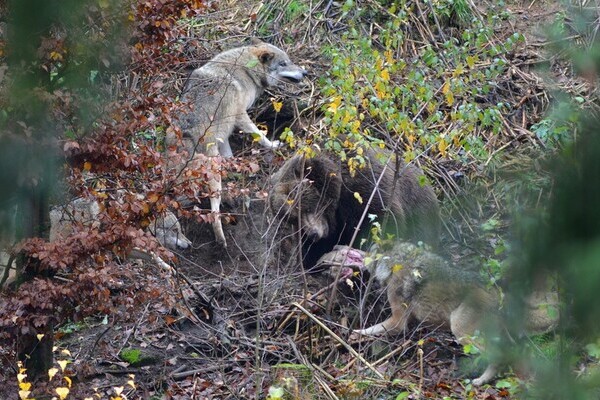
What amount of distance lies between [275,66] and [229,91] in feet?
2.84

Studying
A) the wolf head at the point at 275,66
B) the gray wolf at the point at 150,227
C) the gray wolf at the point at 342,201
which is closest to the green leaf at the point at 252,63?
the wolf head at the point at 275,66

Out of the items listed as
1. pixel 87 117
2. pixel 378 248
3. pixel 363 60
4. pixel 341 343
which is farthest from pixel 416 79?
pixel 87 117

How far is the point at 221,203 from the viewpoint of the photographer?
1027 cm

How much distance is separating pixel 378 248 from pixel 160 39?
2.67m

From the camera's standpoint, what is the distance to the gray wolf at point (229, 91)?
10.2 m

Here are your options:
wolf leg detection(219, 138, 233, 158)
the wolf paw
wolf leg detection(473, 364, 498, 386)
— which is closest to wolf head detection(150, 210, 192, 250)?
wolf leg detection(219, 138, 233, 158)

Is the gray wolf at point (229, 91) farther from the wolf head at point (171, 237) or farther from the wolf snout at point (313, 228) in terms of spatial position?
the wolf snout at point (313, 228)

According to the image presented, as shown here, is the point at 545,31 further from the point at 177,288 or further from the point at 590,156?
the point at 177,288

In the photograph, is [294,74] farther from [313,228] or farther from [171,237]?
[171,237]

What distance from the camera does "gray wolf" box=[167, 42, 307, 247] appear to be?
402 inches

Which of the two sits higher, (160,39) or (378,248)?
(160,39)

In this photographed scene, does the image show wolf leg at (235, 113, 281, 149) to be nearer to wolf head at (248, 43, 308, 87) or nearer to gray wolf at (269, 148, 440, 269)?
wolf head at (248, 43, 308, 87)

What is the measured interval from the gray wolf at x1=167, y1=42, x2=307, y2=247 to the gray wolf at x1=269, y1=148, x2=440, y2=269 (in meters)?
0.66

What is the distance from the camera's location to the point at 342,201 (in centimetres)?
974
